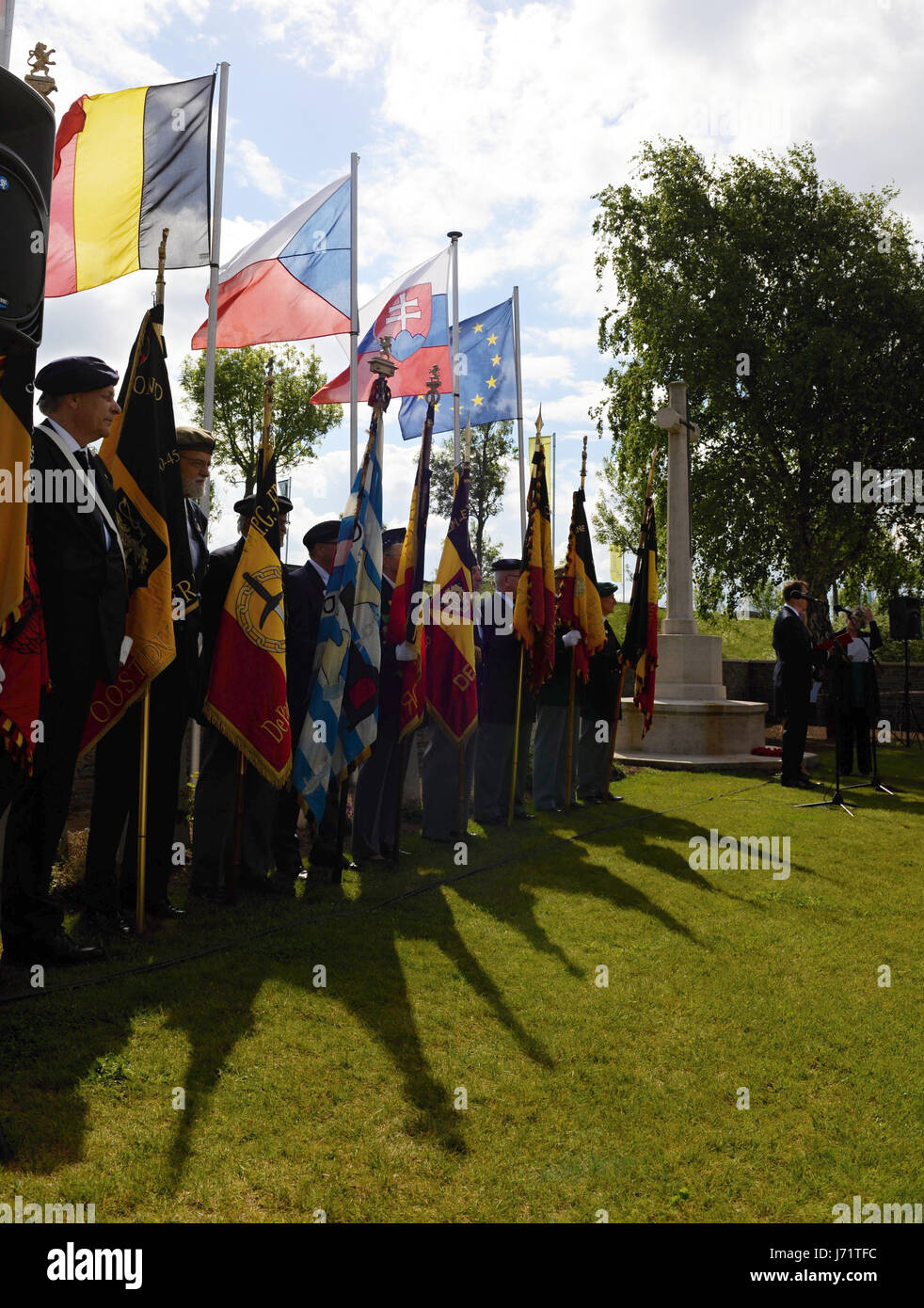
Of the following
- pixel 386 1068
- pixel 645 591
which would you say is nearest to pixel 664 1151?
pixel 386 1068

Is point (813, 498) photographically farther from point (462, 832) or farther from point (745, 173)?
point (462, 832)

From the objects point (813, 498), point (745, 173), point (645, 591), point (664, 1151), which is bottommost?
point (664, 1151)

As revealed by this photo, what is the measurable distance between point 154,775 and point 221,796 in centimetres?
57

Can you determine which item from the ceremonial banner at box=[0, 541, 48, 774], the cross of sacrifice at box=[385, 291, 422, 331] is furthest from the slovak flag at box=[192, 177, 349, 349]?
the ceremonial banner at box=[0, 541, 48, 774]

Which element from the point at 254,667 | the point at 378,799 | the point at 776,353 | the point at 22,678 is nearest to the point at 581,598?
the point at 378,799

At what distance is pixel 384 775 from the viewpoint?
22.3ft

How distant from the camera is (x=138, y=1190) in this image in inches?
97.2

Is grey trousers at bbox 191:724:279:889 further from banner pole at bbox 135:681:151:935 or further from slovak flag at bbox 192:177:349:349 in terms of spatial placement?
slovak flag at bbox 192:177:349:349

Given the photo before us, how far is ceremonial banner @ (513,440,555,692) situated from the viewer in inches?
329

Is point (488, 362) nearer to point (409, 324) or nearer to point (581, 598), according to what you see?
point (409, 324)

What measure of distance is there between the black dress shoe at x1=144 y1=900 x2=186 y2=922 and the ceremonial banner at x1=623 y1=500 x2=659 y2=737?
6.65 meters

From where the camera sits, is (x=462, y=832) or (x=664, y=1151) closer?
(x=664, y=1151)

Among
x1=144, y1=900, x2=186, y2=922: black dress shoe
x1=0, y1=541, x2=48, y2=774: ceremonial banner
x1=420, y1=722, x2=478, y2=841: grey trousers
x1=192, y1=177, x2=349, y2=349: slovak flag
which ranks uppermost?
x1=192, y1=177, x2=349, y2=349: slovak flag

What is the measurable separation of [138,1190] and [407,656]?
14.7ft
